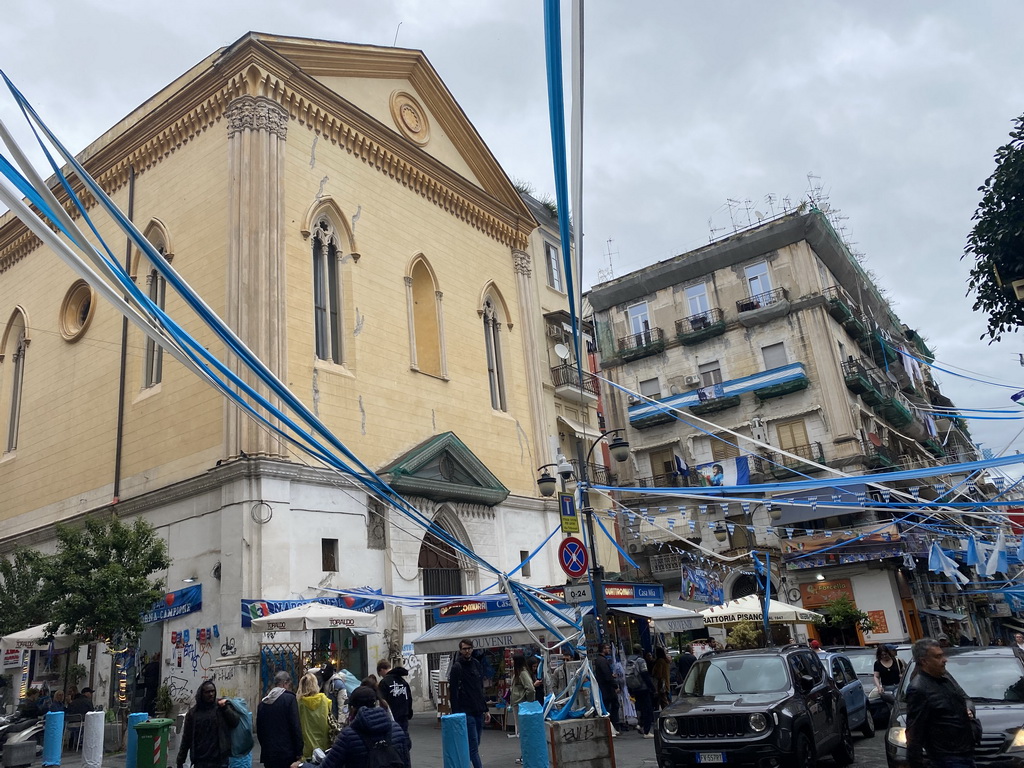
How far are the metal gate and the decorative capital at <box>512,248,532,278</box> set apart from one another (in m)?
16.5

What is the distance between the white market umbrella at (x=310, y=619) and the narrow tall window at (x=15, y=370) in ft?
47.7

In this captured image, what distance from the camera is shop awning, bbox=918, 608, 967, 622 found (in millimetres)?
37469

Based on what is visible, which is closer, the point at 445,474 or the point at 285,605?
the point at 285,605

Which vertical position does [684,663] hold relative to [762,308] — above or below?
below

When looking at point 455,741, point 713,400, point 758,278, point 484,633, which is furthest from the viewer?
point 758,278

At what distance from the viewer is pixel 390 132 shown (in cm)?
2506

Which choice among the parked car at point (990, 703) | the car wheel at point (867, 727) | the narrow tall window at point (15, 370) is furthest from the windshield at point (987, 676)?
the narrow tall window at point (15, 370)

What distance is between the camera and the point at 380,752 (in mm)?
6457

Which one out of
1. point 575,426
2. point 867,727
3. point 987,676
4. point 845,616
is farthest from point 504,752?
point 845,616

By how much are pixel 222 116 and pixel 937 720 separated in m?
21.2

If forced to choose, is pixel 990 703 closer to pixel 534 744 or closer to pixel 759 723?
pixel 759 723

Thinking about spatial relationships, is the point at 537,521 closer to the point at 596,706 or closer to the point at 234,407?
the point at 234,407

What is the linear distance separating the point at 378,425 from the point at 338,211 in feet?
19.8

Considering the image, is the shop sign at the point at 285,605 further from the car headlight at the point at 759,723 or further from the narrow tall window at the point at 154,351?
the car headlight at the point at 759,723
